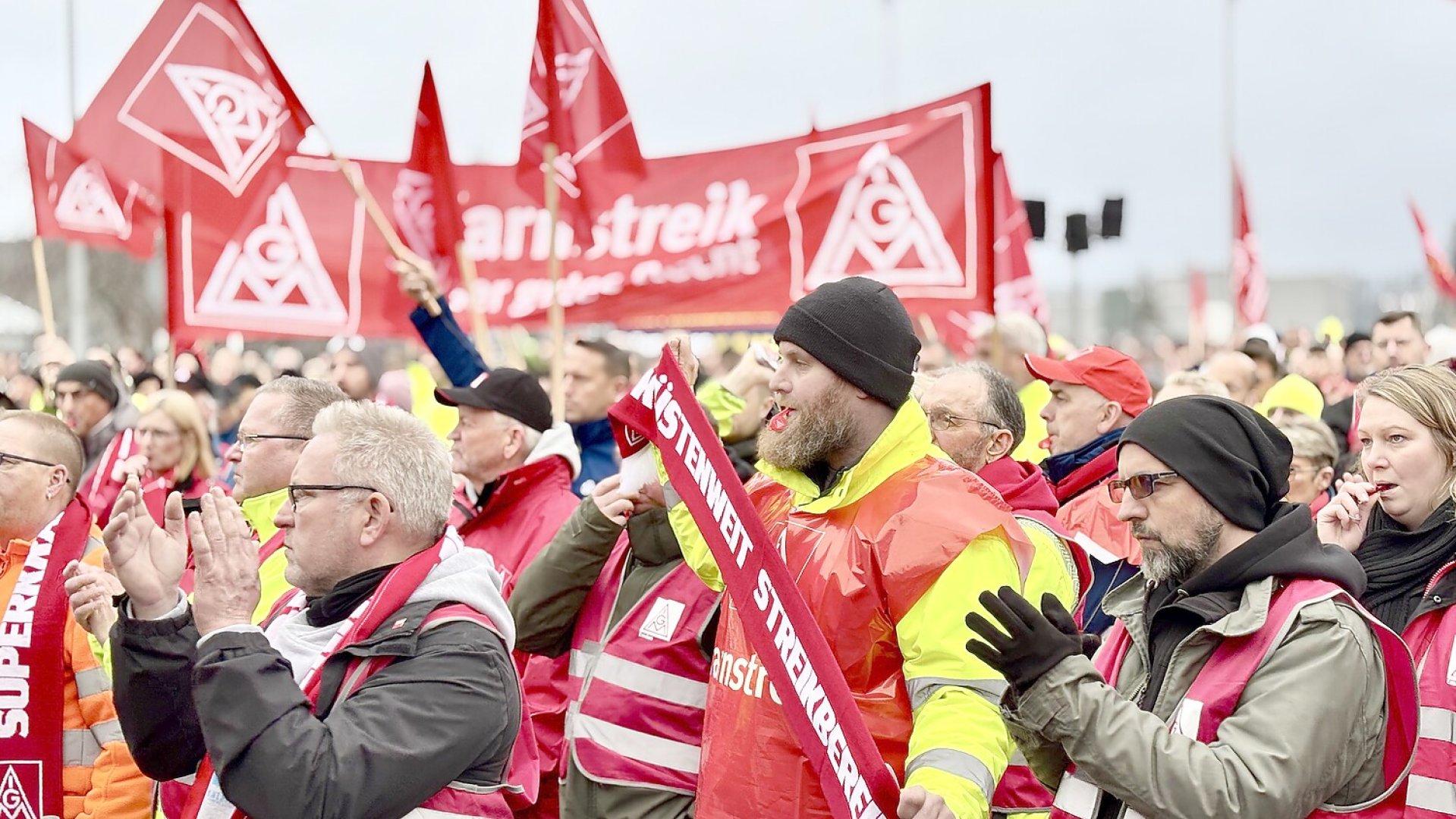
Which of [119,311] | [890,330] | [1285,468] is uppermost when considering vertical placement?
[890,330]

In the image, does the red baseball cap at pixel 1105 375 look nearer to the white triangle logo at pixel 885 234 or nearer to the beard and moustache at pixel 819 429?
the white triangle logo at pixel 885 234

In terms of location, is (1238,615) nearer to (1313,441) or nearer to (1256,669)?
(1256,669)

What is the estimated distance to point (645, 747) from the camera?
15.5ft

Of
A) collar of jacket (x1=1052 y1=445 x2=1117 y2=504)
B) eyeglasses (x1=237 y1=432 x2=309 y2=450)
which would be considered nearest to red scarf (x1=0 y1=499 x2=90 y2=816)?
eyeglasses (x1=237 y1=432 x2=309 y2=450)

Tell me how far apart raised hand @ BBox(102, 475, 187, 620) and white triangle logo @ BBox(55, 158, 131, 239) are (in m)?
8.14

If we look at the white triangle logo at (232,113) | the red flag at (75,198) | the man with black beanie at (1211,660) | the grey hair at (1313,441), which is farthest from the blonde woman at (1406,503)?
the red flag at (75,198)

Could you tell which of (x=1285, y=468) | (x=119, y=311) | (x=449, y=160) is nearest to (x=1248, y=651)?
(x=1285, y=468)

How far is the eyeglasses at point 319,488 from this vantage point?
3.62 m

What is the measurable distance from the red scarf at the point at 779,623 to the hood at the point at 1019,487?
157 cm

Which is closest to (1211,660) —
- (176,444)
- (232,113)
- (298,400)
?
(298,400)

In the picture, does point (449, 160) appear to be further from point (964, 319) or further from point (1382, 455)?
point (1382, 455)

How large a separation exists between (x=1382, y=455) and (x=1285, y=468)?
3.23ft

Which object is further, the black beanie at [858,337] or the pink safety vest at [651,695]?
the pink safety vest at [651,695]

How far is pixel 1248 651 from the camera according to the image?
3.16m
